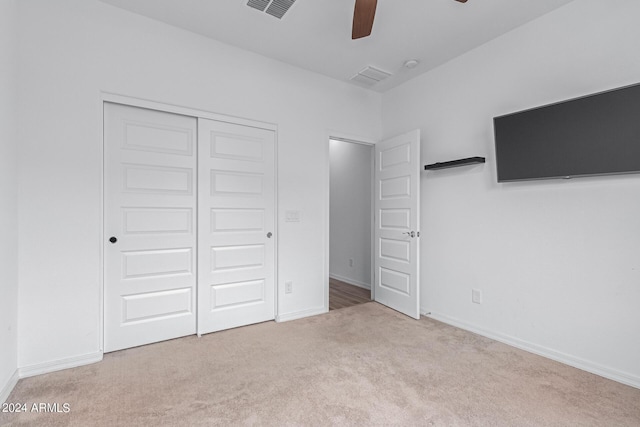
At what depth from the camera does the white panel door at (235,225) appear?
283 centimetres

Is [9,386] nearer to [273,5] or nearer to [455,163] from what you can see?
[273,5]

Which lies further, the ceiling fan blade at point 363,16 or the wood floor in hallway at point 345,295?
the wood floor in hallway at point 345,295

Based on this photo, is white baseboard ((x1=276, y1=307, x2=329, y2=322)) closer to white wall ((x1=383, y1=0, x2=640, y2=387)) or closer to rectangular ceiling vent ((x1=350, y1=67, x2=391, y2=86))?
white wall ((x1=383, y1=0, x2=640, y2=387))

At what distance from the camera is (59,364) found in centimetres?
219

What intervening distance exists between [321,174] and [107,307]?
242cm

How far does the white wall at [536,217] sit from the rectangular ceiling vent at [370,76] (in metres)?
0.50

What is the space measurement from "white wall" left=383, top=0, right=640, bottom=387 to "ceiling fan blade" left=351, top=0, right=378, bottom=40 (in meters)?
1.54

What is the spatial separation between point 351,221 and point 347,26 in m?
3.01

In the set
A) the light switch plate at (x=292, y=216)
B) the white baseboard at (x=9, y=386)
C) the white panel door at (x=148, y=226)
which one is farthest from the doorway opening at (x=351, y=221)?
the white baseboard at (x=9, y=386)

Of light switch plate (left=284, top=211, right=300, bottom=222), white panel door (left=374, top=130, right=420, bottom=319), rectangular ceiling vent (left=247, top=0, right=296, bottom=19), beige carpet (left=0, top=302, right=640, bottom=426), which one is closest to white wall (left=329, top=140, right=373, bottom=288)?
white panel door (left=374, top=130, right=420, bottom=319)

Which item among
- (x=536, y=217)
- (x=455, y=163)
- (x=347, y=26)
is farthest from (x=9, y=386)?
(x=536, y=217)

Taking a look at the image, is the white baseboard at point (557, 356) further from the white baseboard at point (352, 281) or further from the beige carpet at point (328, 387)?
the white baseboard at point (352, 281)

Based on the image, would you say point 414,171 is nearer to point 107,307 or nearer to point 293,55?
point 293,55

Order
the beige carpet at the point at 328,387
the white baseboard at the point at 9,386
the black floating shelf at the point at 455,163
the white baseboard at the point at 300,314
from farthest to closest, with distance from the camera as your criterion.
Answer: the white baseboard at the point at 300,314, the black floating shelf at the point at 455,163, the white baseboard at the point at 9,386, the beige carpet at the point at 328,387
